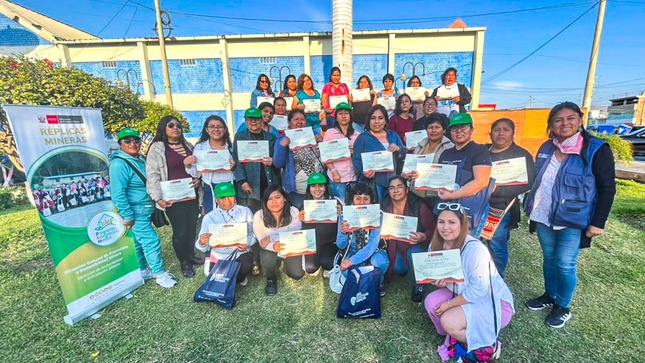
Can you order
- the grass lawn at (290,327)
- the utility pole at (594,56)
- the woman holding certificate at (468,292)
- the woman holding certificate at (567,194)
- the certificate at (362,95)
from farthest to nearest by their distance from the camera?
the utility pole at (594,56), the certificate at (362,95), the grass lawn at (290,327), the woman holding certificate at (567,194), the woman holding certificate at (468,292)

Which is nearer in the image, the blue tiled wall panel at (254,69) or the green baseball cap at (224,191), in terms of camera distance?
the green baseball cap at (224,191)

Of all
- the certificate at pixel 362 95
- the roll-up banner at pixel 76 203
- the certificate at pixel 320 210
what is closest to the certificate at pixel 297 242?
the certificate at pixel 320 210

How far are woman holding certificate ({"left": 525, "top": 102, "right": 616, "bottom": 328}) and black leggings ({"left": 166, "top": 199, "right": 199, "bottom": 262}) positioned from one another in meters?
4.10

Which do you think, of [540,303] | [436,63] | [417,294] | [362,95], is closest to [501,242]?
[540,303]

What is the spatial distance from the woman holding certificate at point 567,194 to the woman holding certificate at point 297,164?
261cm

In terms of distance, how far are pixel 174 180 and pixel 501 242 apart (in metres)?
4.02

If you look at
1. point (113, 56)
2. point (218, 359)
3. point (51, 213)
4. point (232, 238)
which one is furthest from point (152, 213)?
point (113, 56)

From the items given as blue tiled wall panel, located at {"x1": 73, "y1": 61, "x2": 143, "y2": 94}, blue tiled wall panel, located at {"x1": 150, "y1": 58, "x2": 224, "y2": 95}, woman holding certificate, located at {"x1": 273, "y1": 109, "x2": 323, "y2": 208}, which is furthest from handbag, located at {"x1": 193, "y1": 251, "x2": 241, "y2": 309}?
blue tiled wall panel, located at {"x1": 73, "y1": 61, "x2": 143, "y2": 94}

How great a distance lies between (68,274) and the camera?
3.06 m

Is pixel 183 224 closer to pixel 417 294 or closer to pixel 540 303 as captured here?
pixel 417 294

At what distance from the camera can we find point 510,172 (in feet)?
9.67

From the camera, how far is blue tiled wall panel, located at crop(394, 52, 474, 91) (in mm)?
18891

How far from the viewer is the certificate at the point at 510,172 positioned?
2.91 m

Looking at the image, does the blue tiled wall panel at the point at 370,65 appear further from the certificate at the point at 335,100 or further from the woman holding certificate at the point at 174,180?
the woman holding certificate at the point at 174,180
